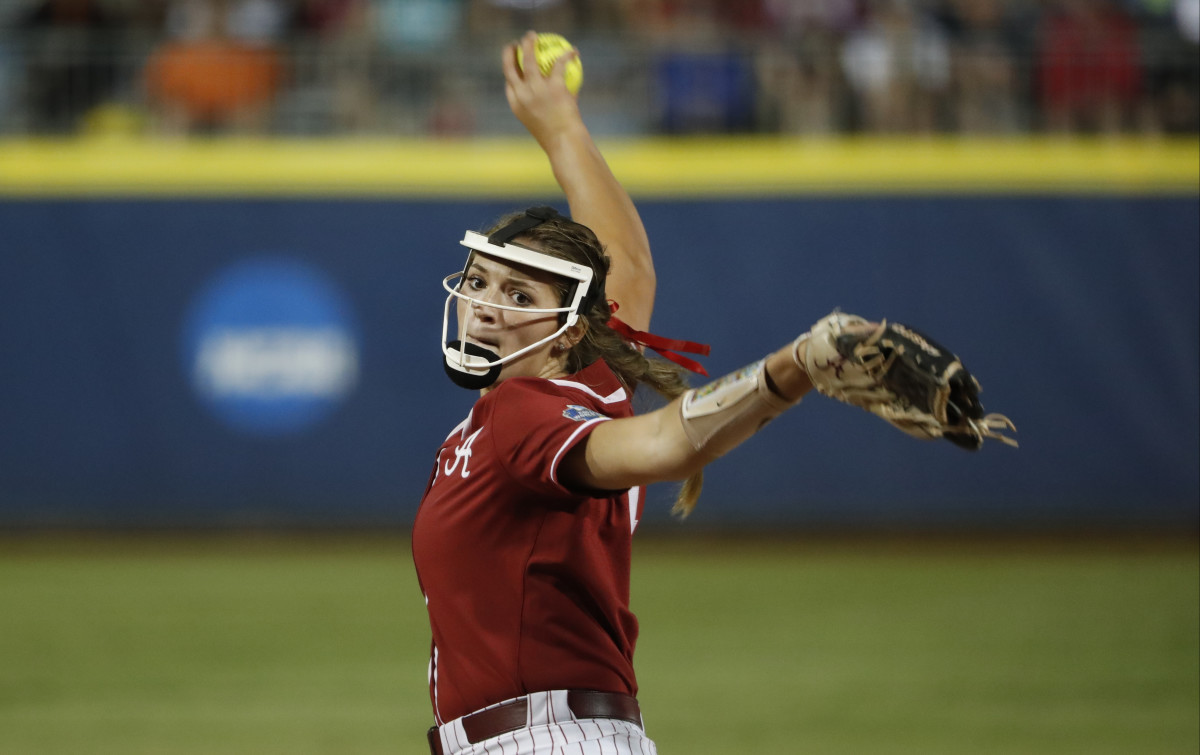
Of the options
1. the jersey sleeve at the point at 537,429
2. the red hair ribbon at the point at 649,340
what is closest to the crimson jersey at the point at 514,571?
the jersey sleeve at the point at 537,429

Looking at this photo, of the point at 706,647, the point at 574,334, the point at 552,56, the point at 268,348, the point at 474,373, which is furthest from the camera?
the point at 268,348

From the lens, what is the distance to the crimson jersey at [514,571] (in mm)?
2553

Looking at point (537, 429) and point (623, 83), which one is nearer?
point (537, 429)

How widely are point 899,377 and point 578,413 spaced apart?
24.7 inches

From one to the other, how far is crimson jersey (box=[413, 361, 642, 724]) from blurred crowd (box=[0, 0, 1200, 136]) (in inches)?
340

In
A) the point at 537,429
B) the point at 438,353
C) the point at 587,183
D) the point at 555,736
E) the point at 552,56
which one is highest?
the point at 552,56

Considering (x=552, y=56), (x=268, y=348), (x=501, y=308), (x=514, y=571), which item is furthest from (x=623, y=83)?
(x=514, y=571)

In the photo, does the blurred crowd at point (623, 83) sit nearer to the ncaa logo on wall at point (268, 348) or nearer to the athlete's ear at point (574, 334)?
the ncaa logo on wall at point (268, 348)

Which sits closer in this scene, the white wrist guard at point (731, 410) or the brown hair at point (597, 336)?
the white wrist guard at point (731, 410)

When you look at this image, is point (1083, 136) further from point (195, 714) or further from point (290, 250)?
point (195, 714)

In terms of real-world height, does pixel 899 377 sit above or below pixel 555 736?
above

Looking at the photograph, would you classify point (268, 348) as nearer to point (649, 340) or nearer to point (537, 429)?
point (649, 340)

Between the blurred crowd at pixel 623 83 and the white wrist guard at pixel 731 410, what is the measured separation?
29.5ft

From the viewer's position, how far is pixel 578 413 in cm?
244
